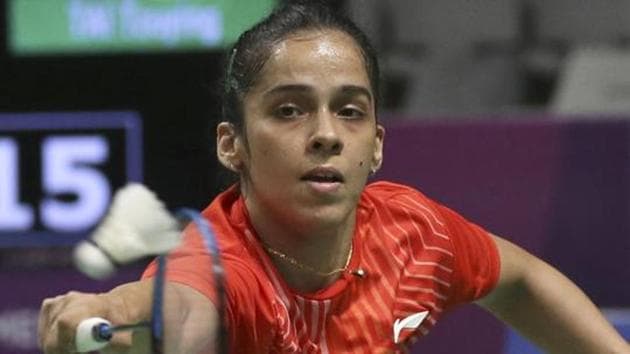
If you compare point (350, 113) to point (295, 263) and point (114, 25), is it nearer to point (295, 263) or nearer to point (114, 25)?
point (295, 263)

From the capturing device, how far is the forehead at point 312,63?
3510 mm

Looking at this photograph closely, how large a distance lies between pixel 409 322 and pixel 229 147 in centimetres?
50

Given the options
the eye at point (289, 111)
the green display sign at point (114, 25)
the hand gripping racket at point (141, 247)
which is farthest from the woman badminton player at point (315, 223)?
the green display sign at point (114, 25)

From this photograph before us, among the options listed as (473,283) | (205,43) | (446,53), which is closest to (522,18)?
(446,53)

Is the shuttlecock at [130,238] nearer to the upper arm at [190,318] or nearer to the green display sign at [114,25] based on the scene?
the upper arm at [190,318]

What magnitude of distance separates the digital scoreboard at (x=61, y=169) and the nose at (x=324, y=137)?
11.1 feet

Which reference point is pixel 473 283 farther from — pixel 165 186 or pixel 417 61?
pixel 417 61

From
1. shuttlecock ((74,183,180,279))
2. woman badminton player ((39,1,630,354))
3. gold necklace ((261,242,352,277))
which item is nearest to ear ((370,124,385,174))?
woman badminton player ((39,1,630,354))

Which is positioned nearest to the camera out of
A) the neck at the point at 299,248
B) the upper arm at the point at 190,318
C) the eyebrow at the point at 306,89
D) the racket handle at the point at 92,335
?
the racket handle at the point at 92,335

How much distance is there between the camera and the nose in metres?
3.47

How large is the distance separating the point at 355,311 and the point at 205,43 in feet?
10.8

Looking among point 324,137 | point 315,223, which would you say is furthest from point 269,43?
point 315,223

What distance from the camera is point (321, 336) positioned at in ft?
11.9

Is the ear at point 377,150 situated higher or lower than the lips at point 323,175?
lower
